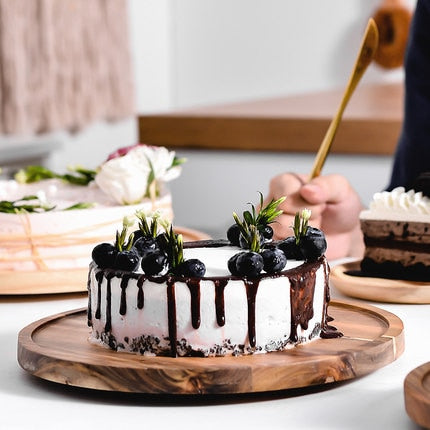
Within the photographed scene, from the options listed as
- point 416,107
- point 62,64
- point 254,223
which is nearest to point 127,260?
point 254,223

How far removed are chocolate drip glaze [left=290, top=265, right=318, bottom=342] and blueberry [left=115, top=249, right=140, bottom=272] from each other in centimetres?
13

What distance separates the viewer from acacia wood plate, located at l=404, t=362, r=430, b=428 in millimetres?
688

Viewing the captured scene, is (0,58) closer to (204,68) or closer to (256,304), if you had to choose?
(204,68)

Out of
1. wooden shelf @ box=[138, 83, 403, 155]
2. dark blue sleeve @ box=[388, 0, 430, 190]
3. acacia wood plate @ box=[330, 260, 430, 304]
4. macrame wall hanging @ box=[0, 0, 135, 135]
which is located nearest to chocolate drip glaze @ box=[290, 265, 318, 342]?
acacia wood plate @ box=[330, 260, 430, 304]

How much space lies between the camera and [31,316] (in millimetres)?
1134

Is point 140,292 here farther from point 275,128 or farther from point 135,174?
point 275,128

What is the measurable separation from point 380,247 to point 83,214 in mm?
370

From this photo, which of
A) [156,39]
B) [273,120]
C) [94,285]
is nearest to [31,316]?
[94,285]

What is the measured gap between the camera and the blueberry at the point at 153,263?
2.75 feet

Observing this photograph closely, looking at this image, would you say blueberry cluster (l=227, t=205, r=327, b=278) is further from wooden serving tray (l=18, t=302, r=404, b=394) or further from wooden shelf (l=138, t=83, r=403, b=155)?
wooden shelf (l=138, t=83, r=403, b=155)

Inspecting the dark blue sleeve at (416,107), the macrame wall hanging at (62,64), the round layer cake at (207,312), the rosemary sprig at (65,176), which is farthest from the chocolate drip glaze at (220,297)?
the macrame wall hanging at (62,64)

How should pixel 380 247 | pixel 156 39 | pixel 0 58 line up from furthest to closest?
pixel 156 39, pixel 0 58, pixel 380 247

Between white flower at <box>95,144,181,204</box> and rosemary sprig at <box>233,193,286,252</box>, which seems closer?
rosemary sprig at <box>233,193,286,252</box>

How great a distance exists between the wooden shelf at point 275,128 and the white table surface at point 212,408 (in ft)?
5.74
